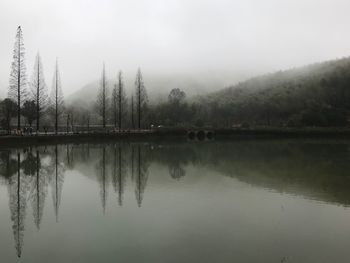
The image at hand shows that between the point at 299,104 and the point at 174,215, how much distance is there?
87.1 metres

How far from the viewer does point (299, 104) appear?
93062mm

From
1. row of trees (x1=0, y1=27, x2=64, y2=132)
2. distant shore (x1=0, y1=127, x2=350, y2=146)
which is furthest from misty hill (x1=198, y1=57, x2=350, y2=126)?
row of trees (x1=0, y1=27, x2=64, y2=132)

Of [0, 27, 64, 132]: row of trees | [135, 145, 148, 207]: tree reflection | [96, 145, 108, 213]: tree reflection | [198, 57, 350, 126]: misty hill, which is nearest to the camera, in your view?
[96, 145, 108, 213]: tree reflection

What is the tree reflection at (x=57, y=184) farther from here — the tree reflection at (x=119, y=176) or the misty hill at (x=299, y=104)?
the misty hill at (x=299, y=104)

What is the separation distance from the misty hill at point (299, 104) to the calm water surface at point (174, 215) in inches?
2298

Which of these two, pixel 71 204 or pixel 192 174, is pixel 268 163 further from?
pixel 71 204

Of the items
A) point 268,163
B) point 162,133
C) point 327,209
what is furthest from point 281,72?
point 327,209

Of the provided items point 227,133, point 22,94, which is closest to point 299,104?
point 227,133

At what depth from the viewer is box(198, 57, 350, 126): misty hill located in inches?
3009

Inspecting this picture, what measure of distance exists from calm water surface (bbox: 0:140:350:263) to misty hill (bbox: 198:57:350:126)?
2298 inches

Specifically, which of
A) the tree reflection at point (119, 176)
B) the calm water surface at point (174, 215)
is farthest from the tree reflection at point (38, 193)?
the tree reflection at point (119, 176)

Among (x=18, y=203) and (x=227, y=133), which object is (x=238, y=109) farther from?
(x=18, y=203)

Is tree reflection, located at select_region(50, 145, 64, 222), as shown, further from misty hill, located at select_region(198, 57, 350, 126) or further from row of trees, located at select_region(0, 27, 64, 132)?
misty hill, located at select_region(198, 57, 350, 126)

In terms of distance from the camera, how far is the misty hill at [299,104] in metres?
76.4
